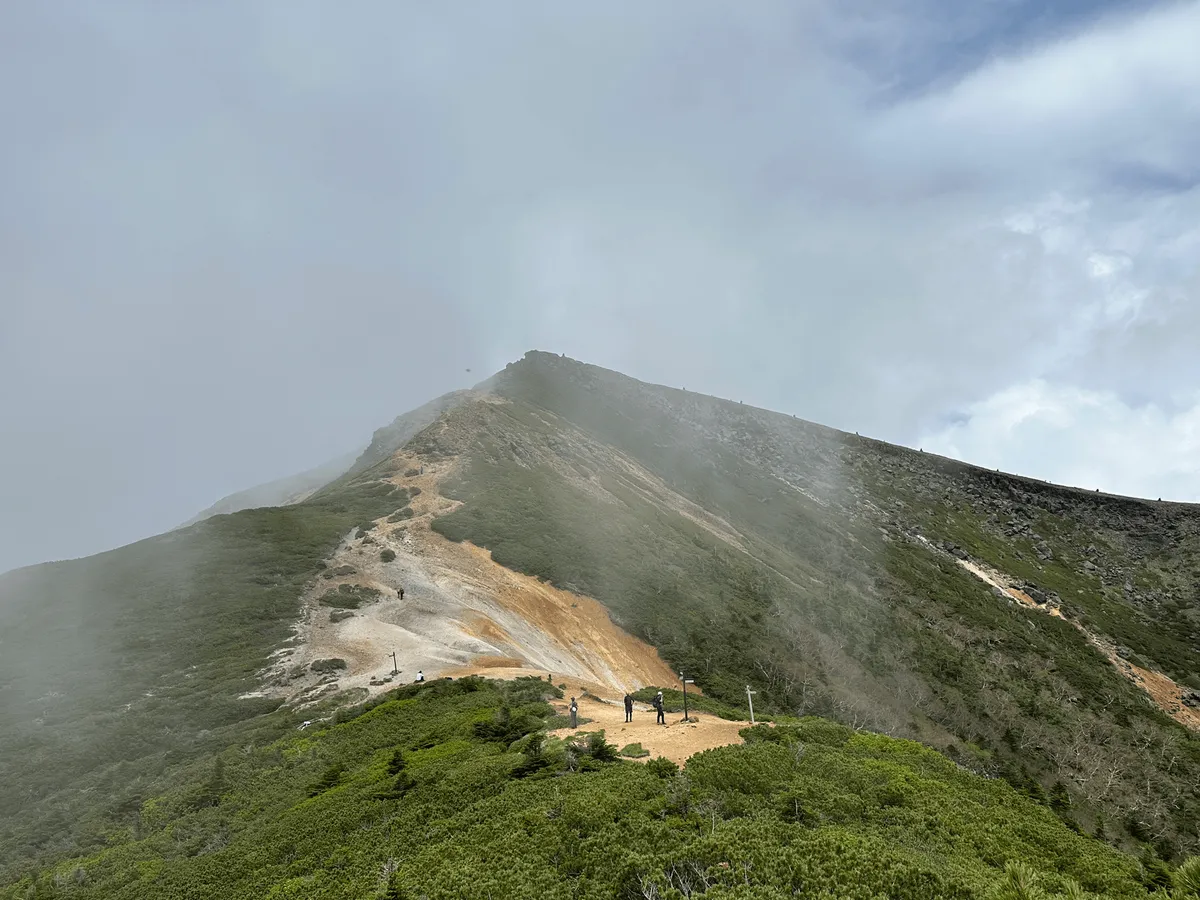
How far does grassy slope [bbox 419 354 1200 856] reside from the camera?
1927 inches

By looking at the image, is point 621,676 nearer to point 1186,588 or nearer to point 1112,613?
point 1112,613

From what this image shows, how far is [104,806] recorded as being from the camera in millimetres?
22375

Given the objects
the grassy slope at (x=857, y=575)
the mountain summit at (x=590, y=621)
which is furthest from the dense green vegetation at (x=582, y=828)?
the grassy slope at (x=857, y=575)

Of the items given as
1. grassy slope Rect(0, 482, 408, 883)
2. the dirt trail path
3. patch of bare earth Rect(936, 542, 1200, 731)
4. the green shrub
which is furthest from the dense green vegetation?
patch of bare earth Rect(936, 542, 1200, 731)

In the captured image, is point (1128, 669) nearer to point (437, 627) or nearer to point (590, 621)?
point (590, 621)

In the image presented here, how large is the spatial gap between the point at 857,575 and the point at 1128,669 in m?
33.8

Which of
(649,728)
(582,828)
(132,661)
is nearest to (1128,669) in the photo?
(649,728)

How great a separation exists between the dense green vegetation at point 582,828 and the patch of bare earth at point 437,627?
1057 centimetres

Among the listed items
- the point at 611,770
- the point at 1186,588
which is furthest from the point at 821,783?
the point at 1186,588

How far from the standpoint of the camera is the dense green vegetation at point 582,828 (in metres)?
11.3

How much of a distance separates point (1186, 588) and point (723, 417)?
77.5 metres

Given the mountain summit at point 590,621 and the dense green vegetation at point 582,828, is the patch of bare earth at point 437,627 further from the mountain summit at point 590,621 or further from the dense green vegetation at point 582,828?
the dense green vegetation at point 582,828

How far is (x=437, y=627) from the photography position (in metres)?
40.4

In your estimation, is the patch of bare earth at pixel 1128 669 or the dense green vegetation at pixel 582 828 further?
the patch of bare earth at pixel 1128 669
